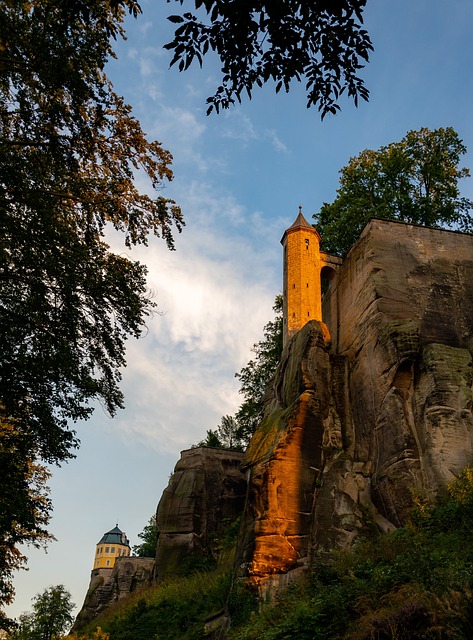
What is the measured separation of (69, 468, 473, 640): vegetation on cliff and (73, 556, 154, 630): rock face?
17.0 metres

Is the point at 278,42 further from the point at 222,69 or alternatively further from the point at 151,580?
the point at 151,580

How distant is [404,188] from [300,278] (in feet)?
31.3

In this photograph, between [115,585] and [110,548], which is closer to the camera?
[115,585]

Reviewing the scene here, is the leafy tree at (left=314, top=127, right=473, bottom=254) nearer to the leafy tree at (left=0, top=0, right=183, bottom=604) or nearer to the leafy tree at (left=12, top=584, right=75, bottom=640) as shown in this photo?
the leafy tree at (left=0, top=0, right=183, bottom=604)

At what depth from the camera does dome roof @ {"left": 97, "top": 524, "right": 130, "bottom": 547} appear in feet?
288

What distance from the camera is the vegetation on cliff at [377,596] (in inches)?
346

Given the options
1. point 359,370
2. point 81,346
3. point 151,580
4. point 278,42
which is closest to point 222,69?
point 278,42

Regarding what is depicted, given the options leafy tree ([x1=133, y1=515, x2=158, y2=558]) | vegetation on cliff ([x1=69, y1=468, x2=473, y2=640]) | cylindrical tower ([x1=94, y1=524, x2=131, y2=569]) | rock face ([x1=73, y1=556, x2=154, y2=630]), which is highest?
cylindrical tower ([x1=94, y1=524, x2=131, y2=569])

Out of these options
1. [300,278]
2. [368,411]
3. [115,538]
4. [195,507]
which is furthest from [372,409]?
[115,538]

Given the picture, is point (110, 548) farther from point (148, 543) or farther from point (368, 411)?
point (368, 411)

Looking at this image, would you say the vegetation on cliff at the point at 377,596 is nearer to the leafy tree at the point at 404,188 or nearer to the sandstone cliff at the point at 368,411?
the sandstone cliff at the point at 368,411

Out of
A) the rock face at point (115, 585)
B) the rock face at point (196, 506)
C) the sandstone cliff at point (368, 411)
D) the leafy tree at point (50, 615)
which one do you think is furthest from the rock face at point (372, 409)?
the leafy tree at point (50, 615)

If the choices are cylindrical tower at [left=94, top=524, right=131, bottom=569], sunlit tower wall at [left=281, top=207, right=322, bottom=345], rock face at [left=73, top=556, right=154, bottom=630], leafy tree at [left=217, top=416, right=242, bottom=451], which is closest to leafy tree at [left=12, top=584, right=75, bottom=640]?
rock face at [left=73, top=556, right=154, bottom=630]

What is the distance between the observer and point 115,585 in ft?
125
